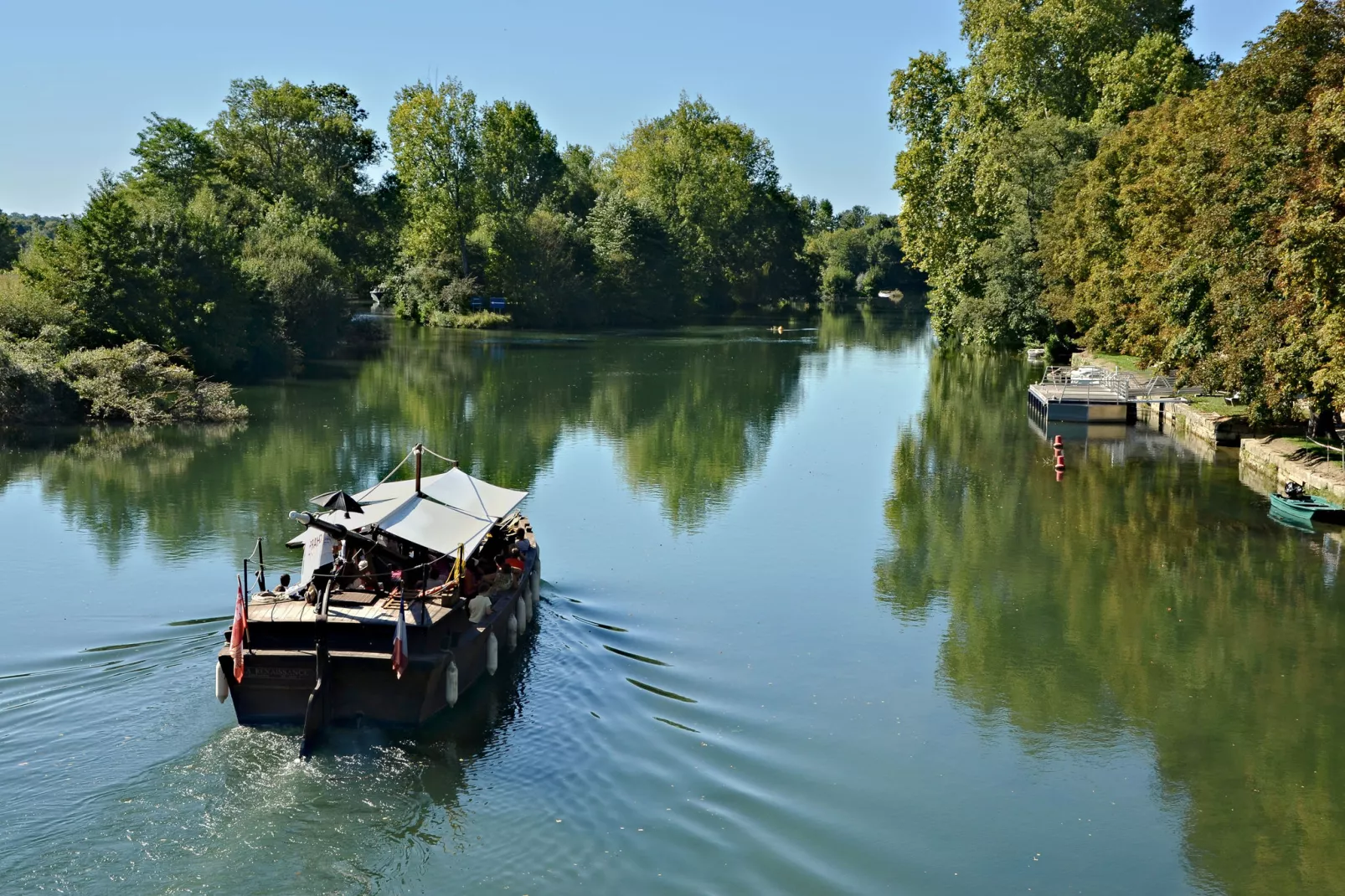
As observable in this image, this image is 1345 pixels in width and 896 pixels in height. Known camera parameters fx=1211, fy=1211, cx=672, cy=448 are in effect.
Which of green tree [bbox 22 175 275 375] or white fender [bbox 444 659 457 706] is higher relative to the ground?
green tree [bbox 22 175 275 375]

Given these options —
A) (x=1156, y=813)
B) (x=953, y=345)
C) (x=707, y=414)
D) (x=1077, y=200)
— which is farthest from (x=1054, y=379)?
(x=1156, y=813)

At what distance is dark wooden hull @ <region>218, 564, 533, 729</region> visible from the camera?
14516 mm

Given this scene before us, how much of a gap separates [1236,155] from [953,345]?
46.5m

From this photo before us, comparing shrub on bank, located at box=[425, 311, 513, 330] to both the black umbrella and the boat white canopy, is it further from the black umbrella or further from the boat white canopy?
the black umbrella

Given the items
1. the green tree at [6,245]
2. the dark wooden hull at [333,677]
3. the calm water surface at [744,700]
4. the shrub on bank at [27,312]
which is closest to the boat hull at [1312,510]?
the calm water surface at [744,700]

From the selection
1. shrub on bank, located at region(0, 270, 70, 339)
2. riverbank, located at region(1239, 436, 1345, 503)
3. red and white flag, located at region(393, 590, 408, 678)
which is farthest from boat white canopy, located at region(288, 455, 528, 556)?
shrub on bank, located at region(0, 270, 70, 339)

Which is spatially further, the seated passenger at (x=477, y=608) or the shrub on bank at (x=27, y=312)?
the shrub on bank at (x=27, y=312)

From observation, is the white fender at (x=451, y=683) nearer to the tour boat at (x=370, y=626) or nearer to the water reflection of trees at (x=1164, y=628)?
the tour boat at (x=370, y=626)

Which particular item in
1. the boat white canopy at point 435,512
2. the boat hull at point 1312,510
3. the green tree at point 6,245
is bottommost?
the boat hull at point 1312,510

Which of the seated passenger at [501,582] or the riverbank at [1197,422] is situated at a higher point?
the seated passenger at [501,582]

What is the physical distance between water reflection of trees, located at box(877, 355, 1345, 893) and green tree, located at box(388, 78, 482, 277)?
64.7 metres

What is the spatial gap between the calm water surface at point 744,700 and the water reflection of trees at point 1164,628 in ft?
0.26

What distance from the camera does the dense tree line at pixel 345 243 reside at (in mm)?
44562

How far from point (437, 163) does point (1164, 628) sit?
263 feet
